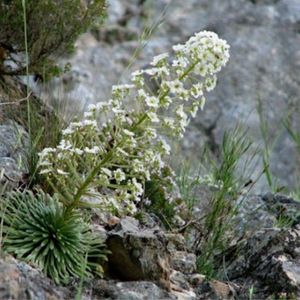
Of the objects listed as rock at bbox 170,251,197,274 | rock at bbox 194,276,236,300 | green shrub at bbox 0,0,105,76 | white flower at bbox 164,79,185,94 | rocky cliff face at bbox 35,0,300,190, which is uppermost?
rocky cliff face at bbox 35,0,300,190

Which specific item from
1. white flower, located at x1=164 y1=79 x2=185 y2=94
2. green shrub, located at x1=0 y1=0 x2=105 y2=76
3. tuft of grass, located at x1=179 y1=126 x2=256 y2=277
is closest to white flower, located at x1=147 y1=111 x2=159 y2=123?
white flower, located at x1=164 y1=79 x2=185 y2=94

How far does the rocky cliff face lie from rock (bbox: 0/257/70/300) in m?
4.56

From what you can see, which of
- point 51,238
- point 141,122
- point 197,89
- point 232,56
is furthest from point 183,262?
point 232,56

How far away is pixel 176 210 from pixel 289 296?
1105 millimetres

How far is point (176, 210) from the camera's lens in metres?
4.22

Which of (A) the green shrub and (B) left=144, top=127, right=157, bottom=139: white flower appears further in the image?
(A) the green shrub

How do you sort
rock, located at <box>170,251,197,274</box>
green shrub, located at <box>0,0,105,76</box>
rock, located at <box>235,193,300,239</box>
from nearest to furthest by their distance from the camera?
rock, located at <box>170,251,197,274</box> → rock, located at <box>235,193,300,239</box> → green shrub, located at <box>0,0,105,76</box>

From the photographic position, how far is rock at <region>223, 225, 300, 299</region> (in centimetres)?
338

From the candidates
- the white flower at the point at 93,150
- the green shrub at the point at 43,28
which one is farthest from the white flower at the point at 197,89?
the green shrub at the point at 43,28

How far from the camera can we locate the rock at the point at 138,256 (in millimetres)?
3289

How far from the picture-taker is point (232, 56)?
28.5ft

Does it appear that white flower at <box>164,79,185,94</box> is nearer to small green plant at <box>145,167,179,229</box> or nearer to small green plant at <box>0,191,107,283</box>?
small green plant at <box>0,191,107,283</box>

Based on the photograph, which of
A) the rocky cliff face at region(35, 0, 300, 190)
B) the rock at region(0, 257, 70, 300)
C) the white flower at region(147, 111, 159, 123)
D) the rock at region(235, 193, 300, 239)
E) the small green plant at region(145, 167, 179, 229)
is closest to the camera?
the rock at region(0, 257, 70, 300)

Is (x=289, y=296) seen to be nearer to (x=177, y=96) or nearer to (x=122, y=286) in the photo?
(x=122, y=286)
